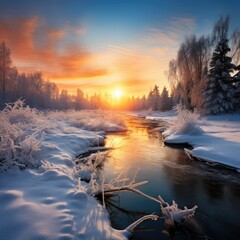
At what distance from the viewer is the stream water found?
4109mm

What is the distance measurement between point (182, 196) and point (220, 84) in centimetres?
2399

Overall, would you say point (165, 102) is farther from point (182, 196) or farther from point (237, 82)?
point (182, 196)

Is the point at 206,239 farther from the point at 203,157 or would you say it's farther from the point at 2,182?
the point at 203,157

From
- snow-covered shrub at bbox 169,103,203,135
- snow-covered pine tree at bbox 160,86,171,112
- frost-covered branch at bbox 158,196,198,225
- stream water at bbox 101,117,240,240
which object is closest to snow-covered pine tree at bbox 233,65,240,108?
snow-covered shrub at bbox 169,103,203,135

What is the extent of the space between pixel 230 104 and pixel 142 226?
978 inches

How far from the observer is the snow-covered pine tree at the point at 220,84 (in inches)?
1000

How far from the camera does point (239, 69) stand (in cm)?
2647

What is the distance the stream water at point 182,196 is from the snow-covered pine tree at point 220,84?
18.6m

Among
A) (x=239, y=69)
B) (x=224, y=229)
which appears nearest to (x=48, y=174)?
(x=224, y=229)

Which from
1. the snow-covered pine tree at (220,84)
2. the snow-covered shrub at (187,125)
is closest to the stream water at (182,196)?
the snow-covered shrub at (187,125)

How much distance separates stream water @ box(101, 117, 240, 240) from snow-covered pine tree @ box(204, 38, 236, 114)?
1861 cm

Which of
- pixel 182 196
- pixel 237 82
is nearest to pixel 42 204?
pixel 182 196

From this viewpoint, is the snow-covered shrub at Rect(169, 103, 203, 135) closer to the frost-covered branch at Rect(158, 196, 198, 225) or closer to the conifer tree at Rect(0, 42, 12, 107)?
the frost-covered branch at Rect(158, 196, 198, 225)

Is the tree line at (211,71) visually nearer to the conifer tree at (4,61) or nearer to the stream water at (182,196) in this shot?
the stream water at (182,196)
